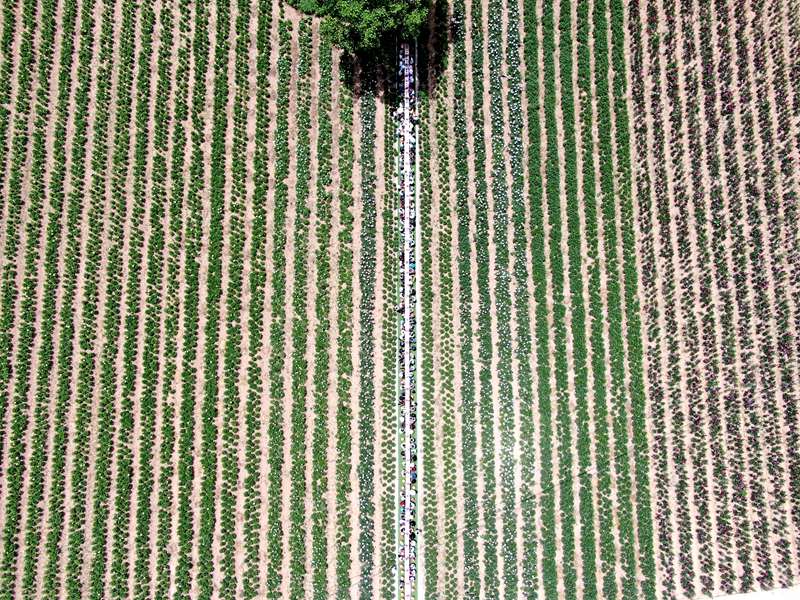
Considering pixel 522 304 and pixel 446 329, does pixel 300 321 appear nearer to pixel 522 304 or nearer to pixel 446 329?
A: pixel 446 329

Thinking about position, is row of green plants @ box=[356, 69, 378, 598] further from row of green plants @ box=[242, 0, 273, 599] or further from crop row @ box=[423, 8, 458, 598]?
row of green plants @ box=[242, 0, 273, 599]

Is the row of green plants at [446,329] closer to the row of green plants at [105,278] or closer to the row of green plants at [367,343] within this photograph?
the row of green plants at [367,343]

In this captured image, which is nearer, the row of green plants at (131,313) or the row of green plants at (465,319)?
the row of green plants at (131,313)

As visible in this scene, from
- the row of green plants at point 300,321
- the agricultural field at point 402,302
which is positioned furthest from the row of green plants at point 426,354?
the row of green plants at point 300,321

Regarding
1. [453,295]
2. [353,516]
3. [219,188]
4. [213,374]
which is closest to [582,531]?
[353,516]

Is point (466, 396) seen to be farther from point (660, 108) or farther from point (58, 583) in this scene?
point (58, 583)
